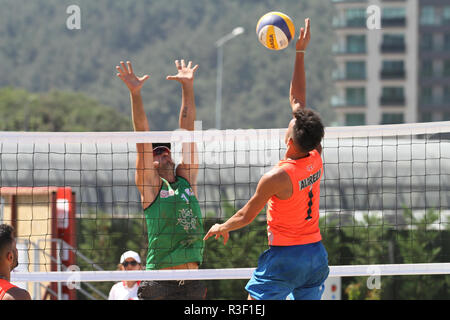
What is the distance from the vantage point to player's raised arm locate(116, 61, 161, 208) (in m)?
6.65

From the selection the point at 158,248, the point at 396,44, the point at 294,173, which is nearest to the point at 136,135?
the point at 158,248

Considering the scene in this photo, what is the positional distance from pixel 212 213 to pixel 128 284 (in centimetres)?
682

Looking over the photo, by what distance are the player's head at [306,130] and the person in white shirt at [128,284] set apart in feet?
14.9

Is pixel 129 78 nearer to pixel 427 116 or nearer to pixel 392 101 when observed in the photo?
pixel 427 116

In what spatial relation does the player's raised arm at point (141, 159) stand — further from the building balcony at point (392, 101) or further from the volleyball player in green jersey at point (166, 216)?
the building balcony at point (392, 101)

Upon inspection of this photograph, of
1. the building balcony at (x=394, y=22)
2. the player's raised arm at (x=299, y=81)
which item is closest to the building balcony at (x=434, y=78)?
the building balcony at (x=394, y=22)

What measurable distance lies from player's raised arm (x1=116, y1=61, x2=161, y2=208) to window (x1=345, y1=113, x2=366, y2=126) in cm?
8822

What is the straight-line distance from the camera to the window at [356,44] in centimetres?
9431

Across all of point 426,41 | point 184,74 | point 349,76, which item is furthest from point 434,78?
point 184,74

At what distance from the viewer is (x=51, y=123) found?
275 ft

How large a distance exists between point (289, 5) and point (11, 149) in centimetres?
15186

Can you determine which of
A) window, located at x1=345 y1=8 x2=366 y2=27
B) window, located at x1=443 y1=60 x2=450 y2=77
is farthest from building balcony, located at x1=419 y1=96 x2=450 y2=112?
window, located at x1=345 y1=8 x2=366 y2=27

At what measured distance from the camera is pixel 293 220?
5.51m
